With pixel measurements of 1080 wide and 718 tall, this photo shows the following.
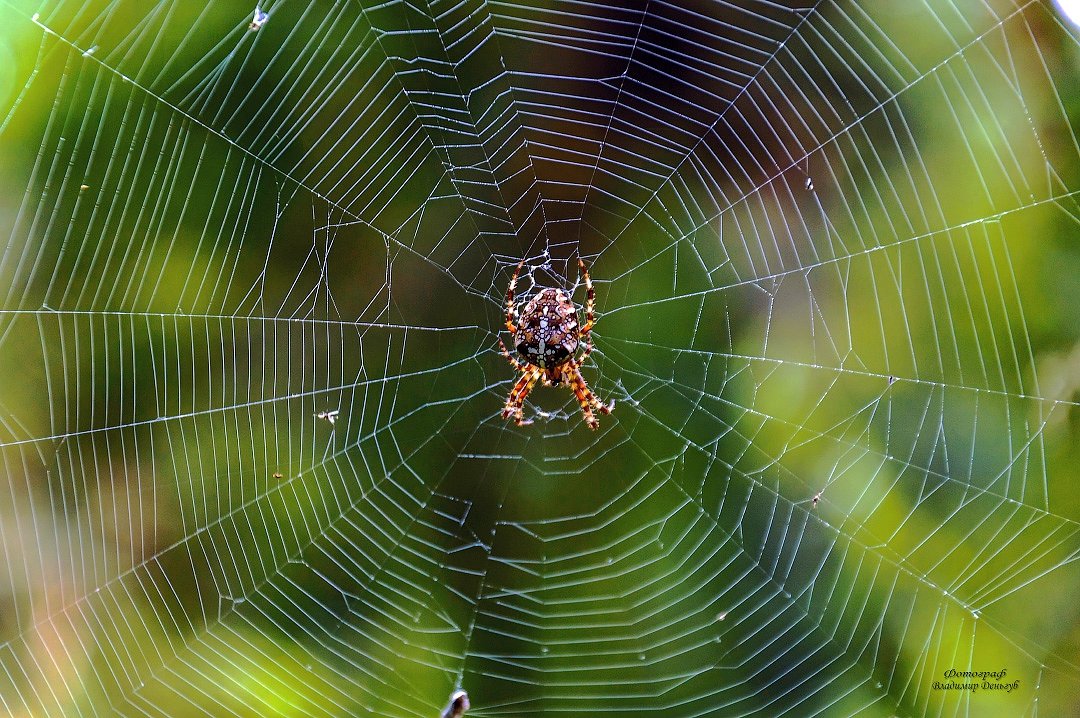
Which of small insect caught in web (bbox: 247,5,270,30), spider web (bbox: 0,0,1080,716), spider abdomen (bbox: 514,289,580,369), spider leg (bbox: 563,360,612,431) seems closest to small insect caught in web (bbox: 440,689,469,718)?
spider web (bbox: 0,0,1080,716)

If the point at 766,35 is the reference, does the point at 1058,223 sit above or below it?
below

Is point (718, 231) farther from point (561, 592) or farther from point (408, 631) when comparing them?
point (408, 631)

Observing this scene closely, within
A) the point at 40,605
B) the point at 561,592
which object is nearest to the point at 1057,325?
the point at 561,592

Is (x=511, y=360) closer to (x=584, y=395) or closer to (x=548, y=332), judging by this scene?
(x=548, y=332)

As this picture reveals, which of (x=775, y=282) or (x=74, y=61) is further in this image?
(x=775, y=282)

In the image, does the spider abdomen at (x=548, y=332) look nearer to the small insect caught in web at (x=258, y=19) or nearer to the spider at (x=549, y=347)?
the spider at (x=549, y=347)

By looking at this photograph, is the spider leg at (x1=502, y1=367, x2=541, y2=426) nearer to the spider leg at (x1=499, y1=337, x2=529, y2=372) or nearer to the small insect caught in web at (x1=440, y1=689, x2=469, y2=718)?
the spider leg at (x1=499, y1=337, x2=529, y2=372)

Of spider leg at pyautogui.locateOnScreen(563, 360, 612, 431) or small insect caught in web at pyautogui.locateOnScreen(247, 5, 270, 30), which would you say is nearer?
small insect caught in web at pyautogui.locateOnScreen(247, 5, 270, 30)

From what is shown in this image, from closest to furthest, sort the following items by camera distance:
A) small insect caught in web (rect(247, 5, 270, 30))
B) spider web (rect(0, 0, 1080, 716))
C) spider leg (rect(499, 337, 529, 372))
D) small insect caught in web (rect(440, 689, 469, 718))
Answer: small insect caught in web (rect(440, 689, 469, 718))
small insect caught in web (rect(247, 5, 270, 30))
spider web (rect(0, 0, 1080, 716))
spider leg (rect(499, 337, 529, 372))
